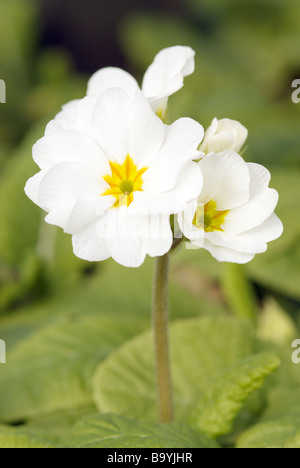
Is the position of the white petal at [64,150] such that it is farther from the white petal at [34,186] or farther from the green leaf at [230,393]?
the green leaf at [230,393]

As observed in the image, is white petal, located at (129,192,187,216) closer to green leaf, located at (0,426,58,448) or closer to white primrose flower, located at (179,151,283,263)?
white primrose flower, located at (179,151,283,263)

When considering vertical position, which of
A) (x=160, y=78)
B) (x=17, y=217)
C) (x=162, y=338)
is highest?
(x=17, y=217)

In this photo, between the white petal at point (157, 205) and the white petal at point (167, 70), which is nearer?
the white petal at point (157, 205)

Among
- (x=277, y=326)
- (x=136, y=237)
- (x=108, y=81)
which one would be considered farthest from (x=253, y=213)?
(x=277, y=326)

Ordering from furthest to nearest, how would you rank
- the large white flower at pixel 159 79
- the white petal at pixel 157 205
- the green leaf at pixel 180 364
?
the green leaf at pixel 180 364 < the large white flower at pixel 159 79 < the white petal at pixel 157 205

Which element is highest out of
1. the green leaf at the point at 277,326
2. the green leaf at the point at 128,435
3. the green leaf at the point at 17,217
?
the green leaf at the point at 17,217

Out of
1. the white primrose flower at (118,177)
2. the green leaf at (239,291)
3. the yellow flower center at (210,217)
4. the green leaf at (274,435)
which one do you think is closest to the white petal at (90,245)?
the white primrose flower at (118,177)

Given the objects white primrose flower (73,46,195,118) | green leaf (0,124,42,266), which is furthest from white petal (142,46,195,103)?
green leaf (0,124,42,266)

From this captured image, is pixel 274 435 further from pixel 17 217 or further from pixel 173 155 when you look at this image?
pixel 17 217
